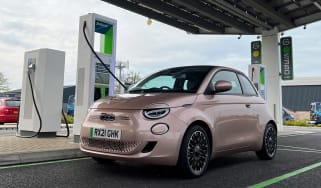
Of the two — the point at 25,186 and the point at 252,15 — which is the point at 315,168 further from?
the point at 252,15

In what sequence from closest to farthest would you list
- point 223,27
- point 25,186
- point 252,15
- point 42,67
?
point 25,186, point 42,67, point 252,15, point 223,27

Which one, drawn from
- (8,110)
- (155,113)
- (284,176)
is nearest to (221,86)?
(155,113)

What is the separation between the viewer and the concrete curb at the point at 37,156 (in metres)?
5.18

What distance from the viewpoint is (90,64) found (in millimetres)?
7516

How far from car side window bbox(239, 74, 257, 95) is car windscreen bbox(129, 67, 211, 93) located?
100 cm

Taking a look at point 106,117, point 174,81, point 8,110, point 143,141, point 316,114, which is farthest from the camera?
point 316,114

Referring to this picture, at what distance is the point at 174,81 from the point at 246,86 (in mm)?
1582

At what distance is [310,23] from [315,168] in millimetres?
14616

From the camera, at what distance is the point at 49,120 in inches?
336

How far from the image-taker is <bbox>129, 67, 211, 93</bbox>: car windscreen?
484cm

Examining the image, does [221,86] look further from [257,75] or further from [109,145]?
[257,75]

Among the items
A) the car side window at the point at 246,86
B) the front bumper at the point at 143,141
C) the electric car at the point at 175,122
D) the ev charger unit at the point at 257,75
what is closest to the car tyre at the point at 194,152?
the electric car at the point at 175,122

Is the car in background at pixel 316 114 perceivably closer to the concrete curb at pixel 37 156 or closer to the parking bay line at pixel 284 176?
the parking bay line at pixel 284 176

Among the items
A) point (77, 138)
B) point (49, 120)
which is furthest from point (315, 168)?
point (49, 120)
